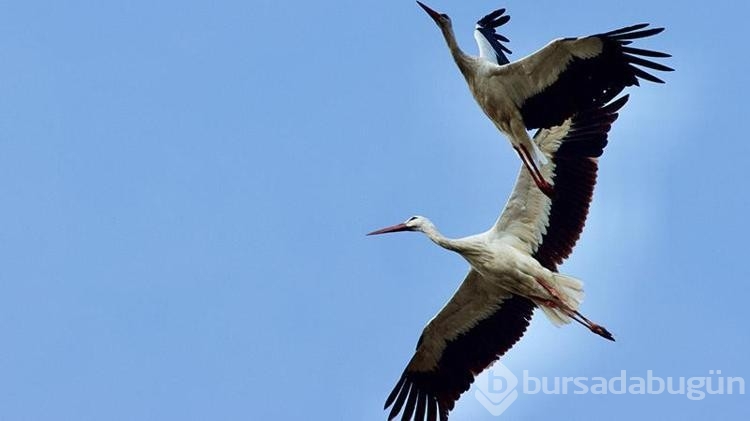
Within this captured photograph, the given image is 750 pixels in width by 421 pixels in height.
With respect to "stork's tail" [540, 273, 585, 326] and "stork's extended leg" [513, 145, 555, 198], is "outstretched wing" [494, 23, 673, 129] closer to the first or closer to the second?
"stork's extended leg" [513, 145, 555, 198]

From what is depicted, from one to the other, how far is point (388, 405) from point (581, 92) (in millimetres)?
3827

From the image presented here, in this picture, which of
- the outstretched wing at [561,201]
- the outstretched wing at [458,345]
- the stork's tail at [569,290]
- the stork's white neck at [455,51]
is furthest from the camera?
the outstretched wing at [458,345]

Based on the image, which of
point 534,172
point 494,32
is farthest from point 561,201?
point 494,32

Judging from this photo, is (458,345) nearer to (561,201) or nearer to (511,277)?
(511,277)

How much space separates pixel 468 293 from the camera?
1736cm

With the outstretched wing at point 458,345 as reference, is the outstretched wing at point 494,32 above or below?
above

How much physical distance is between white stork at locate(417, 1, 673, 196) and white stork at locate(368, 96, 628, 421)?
493mm

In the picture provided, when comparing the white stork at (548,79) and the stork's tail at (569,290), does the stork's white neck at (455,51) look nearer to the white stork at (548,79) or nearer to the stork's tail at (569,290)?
the white stork at (548,79)

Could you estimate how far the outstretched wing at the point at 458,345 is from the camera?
17406mm

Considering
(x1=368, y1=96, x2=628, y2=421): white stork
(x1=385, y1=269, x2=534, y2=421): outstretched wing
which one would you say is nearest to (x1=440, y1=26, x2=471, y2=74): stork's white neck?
(x1=368, y1=96, x2=628, y2=421): white stork

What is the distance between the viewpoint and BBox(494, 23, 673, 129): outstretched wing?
15.6 metres

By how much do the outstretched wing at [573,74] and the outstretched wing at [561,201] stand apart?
75cm

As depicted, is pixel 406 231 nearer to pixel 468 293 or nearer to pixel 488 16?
pixel 468 293

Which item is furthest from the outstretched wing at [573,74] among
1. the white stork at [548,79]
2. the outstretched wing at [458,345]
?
the outstretched wing at [458,345]
